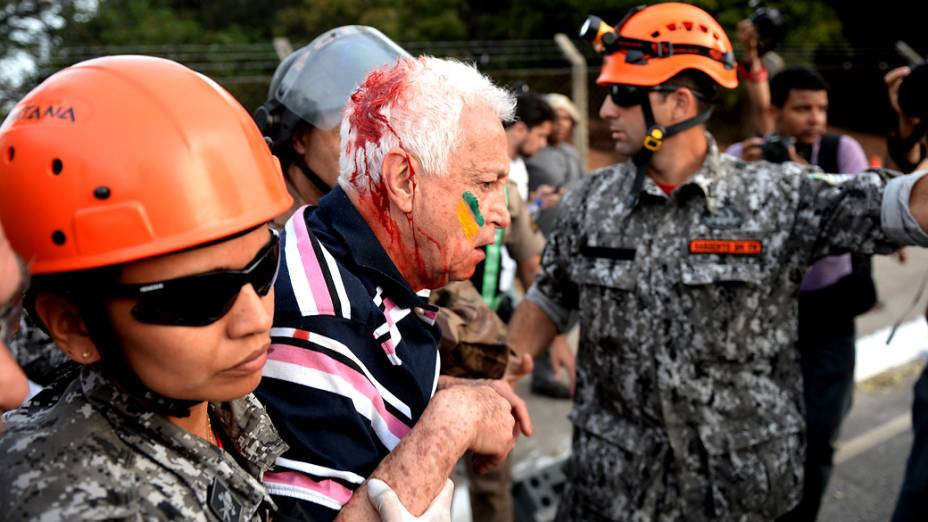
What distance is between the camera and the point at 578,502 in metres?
2.81

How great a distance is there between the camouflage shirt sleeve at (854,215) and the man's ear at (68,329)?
7.05ft

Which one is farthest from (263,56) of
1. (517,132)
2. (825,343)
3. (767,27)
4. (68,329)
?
(68,329)

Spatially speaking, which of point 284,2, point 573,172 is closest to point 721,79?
point 573,172

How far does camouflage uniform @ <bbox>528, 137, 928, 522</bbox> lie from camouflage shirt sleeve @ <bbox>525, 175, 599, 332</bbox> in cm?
19

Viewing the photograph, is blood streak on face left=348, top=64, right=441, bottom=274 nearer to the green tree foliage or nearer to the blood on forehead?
the blood on forehead

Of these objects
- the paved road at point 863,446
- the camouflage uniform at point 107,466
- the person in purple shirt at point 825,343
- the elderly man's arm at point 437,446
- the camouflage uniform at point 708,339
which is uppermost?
the camouflage uniform at point 107,466

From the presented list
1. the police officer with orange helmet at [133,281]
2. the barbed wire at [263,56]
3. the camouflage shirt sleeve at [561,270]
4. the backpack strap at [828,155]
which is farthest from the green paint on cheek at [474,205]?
the barbed wire at [263,56]

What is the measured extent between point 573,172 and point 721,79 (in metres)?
3.54

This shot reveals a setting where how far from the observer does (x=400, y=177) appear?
1598mm

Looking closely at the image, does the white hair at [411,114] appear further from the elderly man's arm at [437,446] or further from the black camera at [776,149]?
the black camera at [776,149]

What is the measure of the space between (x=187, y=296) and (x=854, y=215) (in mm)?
2082

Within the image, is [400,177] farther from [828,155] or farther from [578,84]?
[578,84]

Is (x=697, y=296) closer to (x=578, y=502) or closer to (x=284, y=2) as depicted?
(x=578, y=502)

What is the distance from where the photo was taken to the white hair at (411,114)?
1.58 metres
